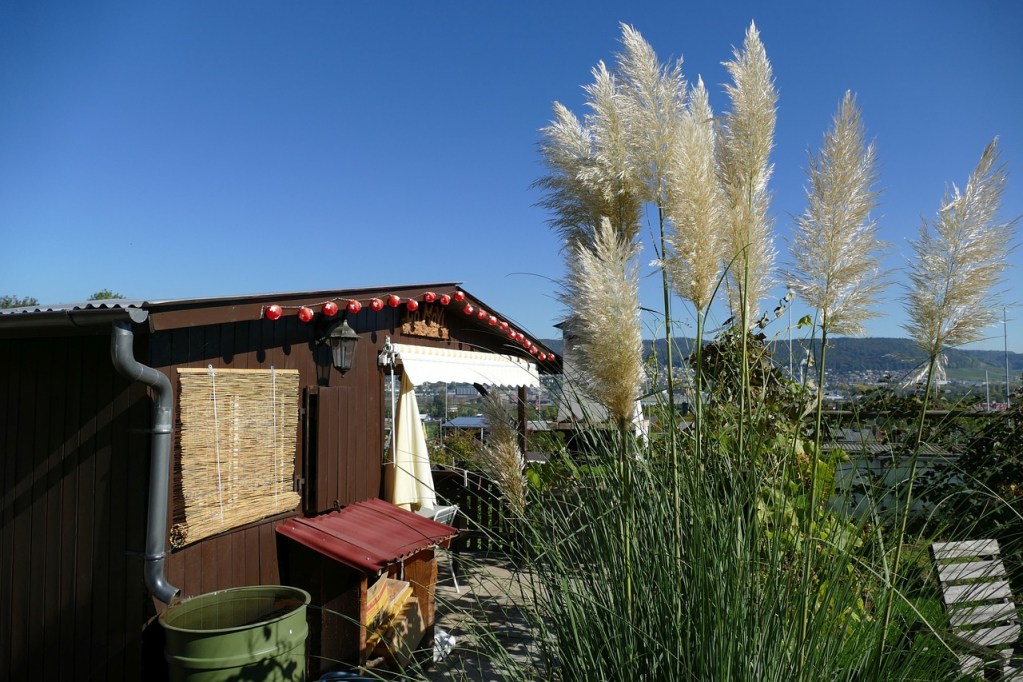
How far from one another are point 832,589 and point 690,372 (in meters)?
0.92

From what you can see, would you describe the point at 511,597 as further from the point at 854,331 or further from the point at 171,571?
the point at 171,571

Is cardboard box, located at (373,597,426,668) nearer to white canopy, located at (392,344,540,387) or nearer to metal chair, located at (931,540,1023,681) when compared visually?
white canopy, located at (392,344,540,387)

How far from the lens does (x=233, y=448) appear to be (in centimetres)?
418

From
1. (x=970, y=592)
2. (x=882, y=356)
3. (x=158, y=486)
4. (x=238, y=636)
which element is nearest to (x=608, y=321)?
(x=882, y=356)

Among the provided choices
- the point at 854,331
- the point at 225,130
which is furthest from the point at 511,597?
the point at 225,130

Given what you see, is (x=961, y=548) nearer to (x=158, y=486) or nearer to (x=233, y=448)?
(x=158, y=486)

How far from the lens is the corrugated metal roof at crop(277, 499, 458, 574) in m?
4.24

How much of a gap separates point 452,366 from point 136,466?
337 cm

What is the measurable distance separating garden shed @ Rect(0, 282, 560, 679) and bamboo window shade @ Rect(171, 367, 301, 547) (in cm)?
1

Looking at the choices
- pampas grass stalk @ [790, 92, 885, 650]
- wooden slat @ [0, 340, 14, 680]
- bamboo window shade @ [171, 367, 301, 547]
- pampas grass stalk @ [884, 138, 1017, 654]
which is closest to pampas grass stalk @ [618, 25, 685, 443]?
pampas grass stalk @ [790, 92, 885, 650]

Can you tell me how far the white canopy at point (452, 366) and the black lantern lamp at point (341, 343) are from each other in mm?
970

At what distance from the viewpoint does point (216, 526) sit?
13.1ft

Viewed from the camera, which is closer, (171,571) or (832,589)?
(832,589)

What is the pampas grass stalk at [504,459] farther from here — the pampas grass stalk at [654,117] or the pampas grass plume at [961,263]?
the pampas grass plume at [961,263]
